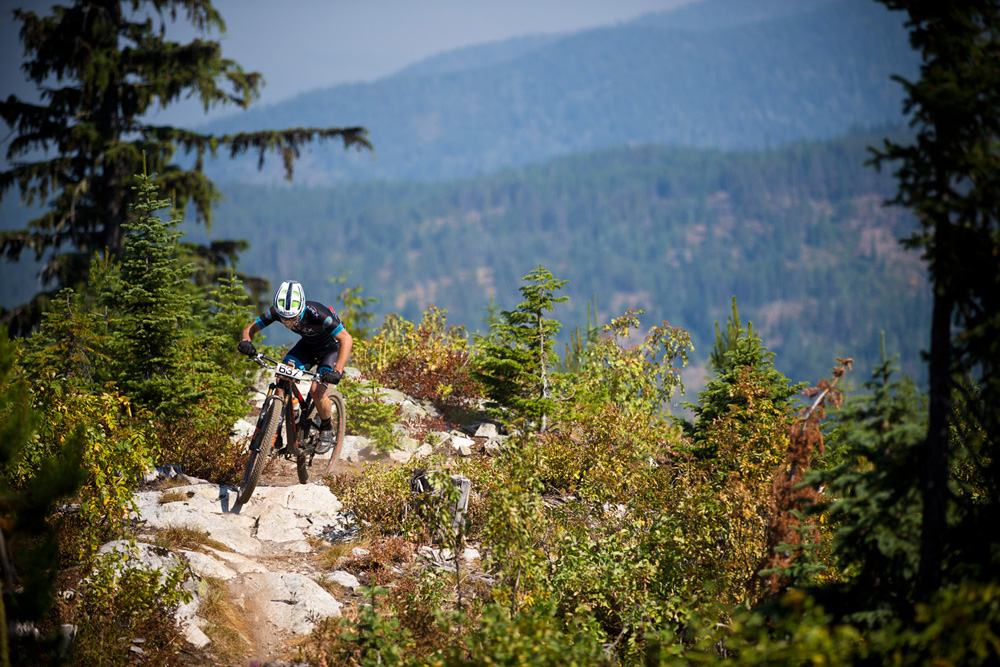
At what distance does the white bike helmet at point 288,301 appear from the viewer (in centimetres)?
808

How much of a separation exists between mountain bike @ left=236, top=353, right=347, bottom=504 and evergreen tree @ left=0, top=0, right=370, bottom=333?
12.1m

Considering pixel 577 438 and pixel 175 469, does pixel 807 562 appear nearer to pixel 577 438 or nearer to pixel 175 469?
pixel 577 438

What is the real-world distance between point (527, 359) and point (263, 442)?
4613mm

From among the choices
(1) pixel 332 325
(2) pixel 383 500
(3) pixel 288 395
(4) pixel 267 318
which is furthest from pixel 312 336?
(2) pixel 383 500

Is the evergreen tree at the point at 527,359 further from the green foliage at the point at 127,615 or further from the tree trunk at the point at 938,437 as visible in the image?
the tree trunk at the point at 938,437

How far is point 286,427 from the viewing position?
28.7 ft

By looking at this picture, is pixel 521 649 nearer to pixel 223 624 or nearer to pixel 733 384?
pixel 223 624

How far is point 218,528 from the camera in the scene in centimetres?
790

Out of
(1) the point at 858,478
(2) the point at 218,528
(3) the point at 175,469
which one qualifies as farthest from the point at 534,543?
(3) the point at 175,469

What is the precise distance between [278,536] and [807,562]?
222 inches

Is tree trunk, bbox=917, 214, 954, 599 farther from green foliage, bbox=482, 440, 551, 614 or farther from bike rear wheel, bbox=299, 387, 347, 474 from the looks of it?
bike rear wheel, bbox=299, 387, 347, 474

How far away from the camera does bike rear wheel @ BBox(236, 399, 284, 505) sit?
8102 millimetres

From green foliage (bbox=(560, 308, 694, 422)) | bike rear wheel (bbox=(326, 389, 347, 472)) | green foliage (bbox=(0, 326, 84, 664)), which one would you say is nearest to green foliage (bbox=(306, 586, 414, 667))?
green foliage (bbox=(0, 326, 84, 664))

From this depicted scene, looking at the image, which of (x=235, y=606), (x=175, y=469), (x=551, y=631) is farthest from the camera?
(x=175, y=469)
